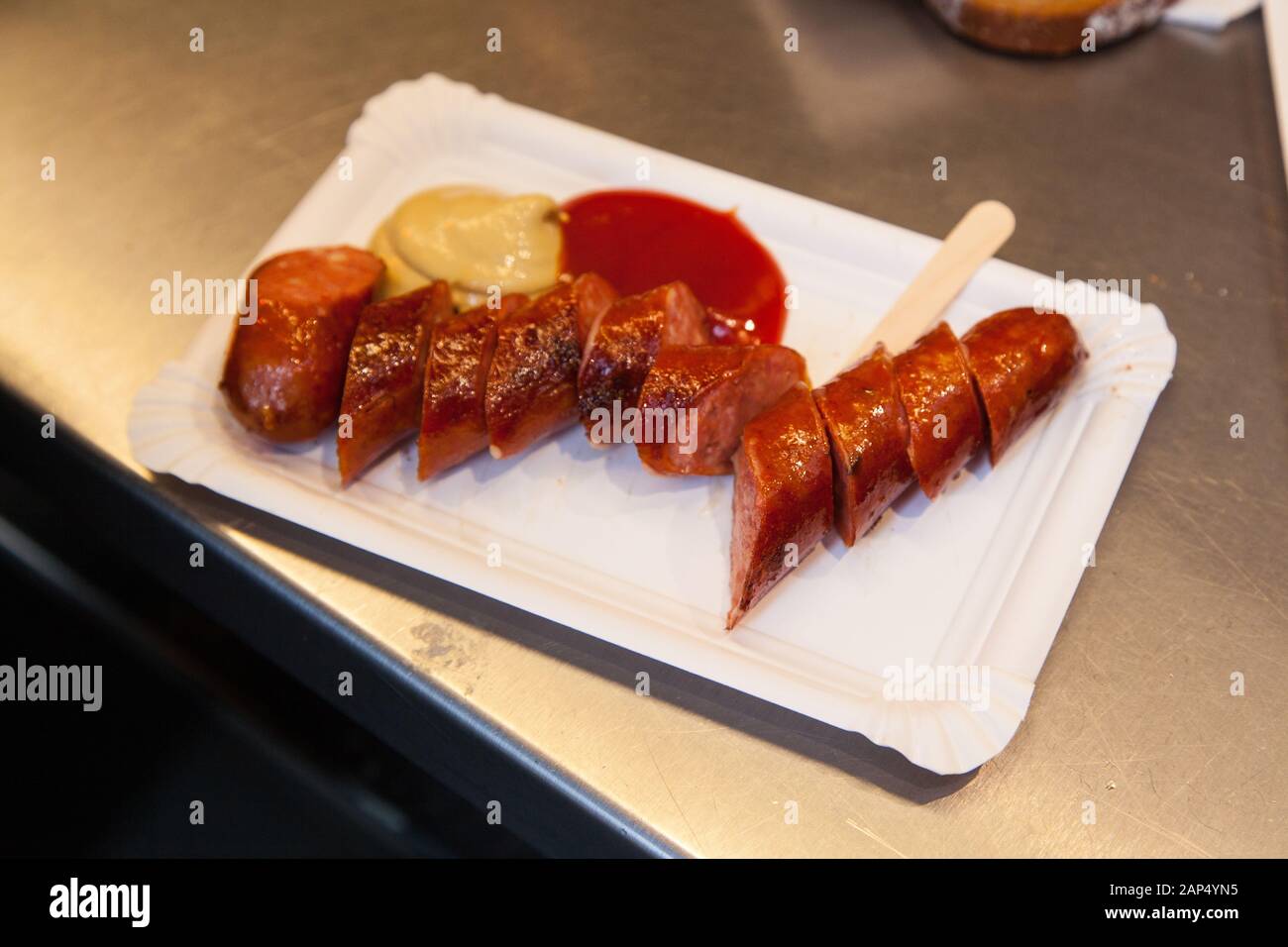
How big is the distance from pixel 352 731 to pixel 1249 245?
2.84 metres

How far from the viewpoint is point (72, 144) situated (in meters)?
3.46

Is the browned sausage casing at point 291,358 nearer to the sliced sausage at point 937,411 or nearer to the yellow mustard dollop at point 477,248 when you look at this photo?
the yellow mustard dollop at point 477,248

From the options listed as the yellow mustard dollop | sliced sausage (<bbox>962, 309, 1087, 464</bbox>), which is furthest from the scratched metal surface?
the yellow mustard dollop

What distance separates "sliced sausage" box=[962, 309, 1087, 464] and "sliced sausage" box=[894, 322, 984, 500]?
0.04m

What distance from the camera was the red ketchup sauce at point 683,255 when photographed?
9.12ft

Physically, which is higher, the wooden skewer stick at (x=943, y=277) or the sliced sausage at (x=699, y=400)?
the wooden skewer stick at (x=943, y=277)

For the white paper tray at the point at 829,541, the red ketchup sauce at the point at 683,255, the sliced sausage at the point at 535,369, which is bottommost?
the white paper tray at the point at 829,541

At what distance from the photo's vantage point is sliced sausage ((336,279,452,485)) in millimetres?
2430

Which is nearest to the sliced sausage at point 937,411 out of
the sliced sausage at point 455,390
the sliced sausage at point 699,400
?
the sliced sausage at point 699,400

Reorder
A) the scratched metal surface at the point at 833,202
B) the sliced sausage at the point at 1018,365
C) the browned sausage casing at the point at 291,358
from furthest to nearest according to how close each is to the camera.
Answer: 1. the browned sausage casing at the point at 291,358
2. the sliced sausage at the point at 1018,365
3. the scratched metal surface at the point at 833,202

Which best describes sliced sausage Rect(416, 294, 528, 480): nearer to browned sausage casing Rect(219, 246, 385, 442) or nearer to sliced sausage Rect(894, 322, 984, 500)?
browned sausage casing Rect(219, 246, 385, 442)

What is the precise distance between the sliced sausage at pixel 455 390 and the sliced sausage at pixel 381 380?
0.05 meters

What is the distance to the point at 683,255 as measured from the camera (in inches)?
114
